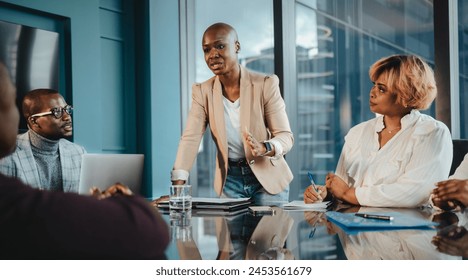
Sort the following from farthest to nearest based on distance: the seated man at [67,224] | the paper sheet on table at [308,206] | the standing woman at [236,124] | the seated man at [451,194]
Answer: the standing woman at [236,124]
the paper sheet on table at [308,206]
the seated man at [451,194]
the seated man at [67,224]

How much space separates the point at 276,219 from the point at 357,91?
2944mm

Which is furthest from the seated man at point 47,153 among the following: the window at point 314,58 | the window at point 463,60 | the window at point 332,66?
the window at point 463,60

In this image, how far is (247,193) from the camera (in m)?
2.32

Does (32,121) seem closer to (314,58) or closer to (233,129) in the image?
(233,129)

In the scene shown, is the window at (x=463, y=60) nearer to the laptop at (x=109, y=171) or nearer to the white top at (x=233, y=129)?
the white top at (x=233, y=129)

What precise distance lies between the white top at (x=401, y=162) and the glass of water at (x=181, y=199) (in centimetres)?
64

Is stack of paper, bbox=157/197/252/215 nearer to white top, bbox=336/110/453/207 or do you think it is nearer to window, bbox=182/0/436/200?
white top, bbox=336/110/453/207

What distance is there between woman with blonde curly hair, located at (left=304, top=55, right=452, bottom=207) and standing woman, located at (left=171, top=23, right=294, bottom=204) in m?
0.36

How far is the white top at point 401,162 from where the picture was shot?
1707 mm

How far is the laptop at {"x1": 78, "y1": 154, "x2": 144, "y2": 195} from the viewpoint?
165 cm

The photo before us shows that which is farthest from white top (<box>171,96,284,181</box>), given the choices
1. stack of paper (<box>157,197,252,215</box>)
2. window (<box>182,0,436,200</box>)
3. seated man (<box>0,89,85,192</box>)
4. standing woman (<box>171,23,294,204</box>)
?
window (<box>182,0,436,200</box>)

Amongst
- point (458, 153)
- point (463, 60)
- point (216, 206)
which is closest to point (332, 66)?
point (463, 60)

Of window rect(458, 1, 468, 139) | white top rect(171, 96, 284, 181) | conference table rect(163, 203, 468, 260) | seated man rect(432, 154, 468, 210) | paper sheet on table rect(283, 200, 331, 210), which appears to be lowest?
paper sheet on table rect(283, 200, 331, 210)
